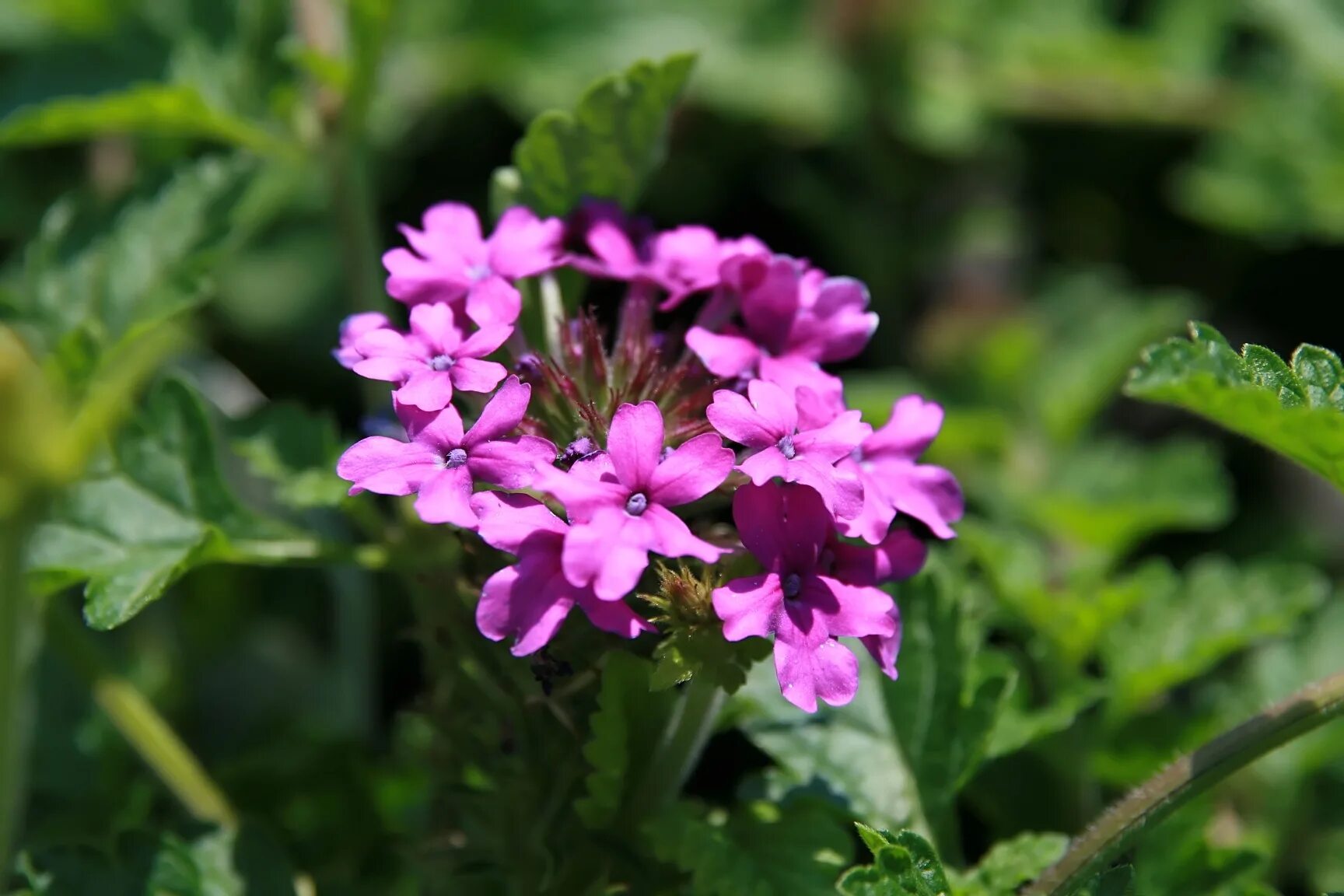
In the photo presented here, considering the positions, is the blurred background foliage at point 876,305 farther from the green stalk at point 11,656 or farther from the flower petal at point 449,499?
the flower petal at point 449,499

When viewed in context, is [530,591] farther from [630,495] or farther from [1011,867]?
[1011,867]

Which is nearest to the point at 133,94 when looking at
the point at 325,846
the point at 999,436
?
the point at 325,846

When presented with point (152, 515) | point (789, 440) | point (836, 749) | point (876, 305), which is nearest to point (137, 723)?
point (152, 515)

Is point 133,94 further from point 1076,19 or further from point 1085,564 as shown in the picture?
point 1076,19

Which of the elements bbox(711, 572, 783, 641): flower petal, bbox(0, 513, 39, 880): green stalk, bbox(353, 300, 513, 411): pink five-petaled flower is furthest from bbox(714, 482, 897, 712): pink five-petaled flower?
bbox(0, 513, 39, 880): green stalk

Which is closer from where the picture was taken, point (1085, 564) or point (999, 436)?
point (1085, 564)

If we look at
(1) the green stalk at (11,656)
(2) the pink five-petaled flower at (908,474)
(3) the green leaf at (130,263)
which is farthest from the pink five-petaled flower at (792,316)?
(3) the green leaf at (130,263)
